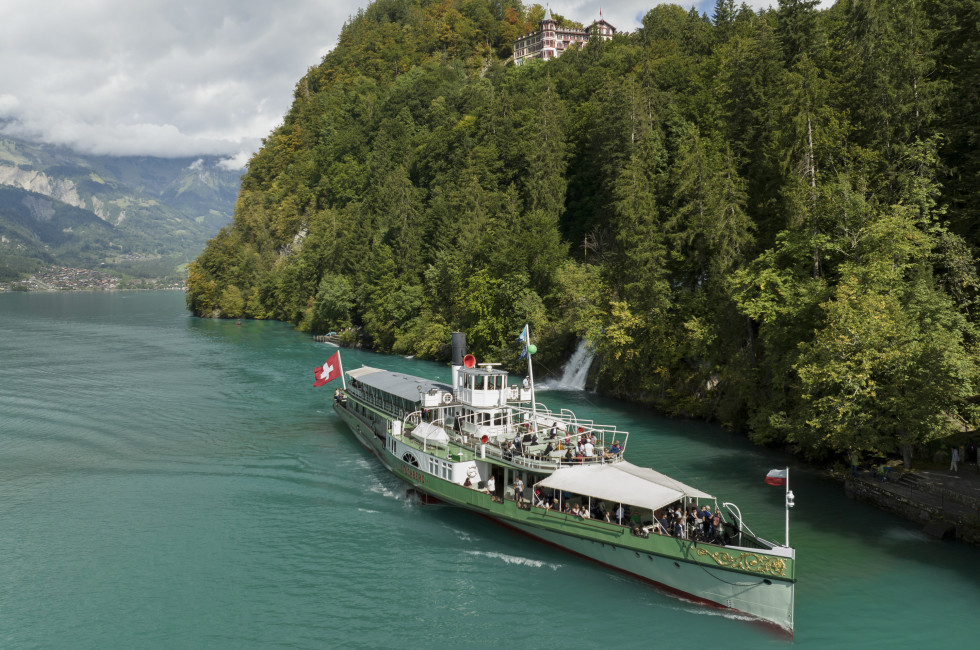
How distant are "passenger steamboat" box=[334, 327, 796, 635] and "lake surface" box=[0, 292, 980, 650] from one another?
114 cm

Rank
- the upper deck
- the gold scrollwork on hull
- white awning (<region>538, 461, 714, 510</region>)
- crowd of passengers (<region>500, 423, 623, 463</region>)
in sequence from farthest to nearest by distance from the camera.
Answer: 1. the upper deck
2. crowd of passengers (<region>500, 423, 623, 463</region>)
3. white awning (<region>538, 461, 714, 510</region>)
4. the gold scrollwork on hull

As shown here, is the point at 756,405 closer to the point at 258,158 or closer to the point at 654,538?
the point at 654,538

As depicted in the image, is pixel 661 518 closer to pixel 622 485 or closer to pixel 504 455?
pixel 622 485

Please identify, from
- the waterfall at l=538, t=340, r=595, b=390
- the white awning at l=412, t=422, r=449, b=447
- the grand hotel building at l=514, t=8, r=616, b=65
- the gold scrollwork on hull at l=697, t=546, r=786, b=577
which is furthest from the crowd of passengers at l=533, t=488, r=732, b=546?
the grand hotel building at l=514, t=8, r=616, b=65

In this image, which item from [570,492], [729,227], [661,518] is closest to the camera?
[661,518]

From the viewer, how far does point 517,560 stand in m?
28.6

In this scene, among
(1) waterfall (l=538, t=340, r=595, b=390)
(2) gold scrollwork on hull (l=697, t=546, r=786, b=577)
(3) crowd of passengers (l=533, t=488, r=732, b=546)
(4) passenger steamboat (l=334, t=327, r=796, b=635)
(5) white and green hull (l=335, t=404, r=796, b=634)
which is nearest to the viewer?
(2) gold scrollwork on hull (l=697, t=546, r=786, b=577)

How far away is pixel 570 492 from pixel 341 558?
36.3 ft

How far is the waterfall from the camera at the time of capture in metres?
63.9

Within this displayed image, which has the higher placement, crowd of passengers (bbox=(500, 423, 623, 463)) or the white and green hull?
crowd of passengers (bbox=(500, 423, 623, 463))

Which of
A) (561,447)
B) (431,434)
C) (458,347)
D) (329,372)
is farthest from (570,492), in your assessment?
(329,372)

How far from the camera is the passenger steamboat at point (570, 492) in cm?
2339

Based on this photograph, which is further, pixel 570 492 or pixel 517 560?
pixel 570 492

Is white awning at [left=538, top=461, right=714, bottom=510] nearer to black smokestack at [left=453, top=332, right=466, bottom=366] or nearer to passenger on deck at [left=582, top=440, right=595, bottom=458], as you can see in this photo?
passenger on deck at [left=582, top=440, right=595, bottom=458]
